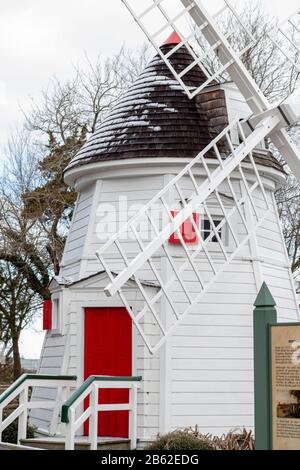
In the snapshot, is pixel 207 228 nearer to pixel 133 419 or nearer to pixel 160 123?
pixel 160 123

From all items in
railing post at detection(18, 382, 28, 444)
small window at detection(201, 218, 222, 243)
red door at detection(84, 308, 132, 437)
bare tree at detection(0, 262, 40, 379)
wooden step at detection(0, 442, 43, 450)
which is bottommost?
wooden step at detection(0, 442, 43, 450)

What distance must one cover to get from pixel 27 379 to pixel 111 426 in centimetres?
143

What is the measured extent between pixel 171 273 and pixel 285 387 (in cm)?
491

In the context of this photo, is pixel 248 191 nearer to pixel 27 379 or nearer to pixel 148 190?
pixel 148 190

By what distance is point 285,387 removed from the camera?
7.84 m

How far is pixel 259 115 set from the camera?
12570 mm

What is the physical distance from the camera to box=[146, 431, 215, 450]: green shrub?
10.8 m

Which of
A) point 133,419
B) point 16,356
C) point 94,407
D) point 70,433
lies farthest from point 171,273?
point 16,356

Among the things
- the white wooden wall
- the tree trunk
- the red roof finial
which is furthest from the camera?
the tree trunk

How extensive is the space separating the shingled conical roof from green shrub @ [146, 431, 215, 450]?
399 centimetres

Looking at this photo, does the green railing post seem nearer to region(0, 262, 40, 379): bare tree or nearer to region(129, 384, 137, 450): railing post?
region(129, 384, 137, 450): railing post

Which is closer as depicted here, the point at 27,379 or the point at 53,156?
the point at 27,379

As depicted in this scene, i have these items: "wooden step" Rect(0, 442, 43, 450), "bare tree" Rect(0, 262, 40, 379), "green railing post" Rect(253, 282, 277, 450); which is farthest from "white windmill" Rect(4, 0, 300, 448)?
"bare tree" Rect(0, 262, 40, 379)
